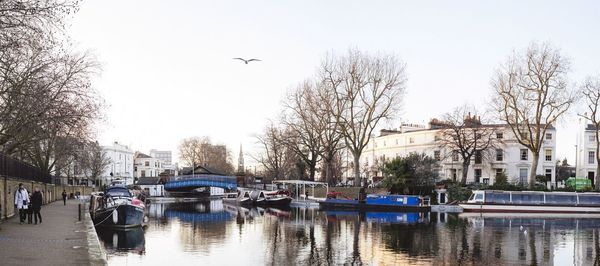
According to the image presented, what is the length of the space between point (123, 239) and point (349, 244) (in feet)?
35.0

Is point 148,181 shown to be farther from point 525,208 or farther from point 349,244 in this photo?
point 349,244

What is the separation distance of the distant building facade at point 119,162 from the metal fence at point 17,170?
9244 centimetres

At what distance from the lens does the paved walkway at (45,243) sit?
1781cm

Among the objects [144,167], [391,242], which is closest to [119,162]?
[144,167]

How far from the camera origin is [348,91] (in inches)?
2537

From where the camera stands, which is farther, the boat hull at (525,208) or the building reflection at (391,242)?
the boat hull at (525,208)

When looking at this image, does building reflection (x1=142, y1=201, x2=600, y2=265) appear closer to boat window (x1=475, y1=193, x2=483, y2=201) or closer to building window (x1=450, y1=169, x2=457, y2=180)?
boat window (x1=475, y1=193, x2=483, y2=201)

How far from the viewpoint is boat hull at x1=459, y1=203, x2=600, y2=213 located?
58438mm

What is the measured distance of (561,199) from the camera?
60.3 meters

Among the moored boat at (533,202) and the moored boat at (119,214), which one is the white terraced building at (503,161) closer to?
the moored boat at (533,202)

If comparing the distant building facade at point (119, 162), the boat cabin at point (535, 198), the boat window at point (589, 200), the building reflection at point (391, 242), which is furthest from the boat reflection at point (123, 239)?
the distant building facade at point (119, 162)

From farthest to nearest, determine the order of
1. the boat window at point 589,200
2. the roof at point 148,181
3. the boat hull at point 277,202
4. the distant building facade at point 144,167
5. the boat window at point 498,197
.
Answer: the distant building facade at point 144,167, the roof at point 148,181, the boat hull at point 277,202, the boat window at point 589,200, the boat window at point 498,197

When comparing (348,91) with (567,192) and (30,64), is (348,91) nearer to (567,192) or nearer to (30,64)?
(567,192)

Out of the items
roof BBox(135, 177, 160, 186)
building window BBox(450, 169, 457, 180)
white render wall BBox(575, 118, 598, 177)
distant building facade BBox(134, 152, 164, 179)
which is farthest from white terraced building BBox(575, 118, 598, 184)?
distant building facade BBox(134, 152, 164, 179)
